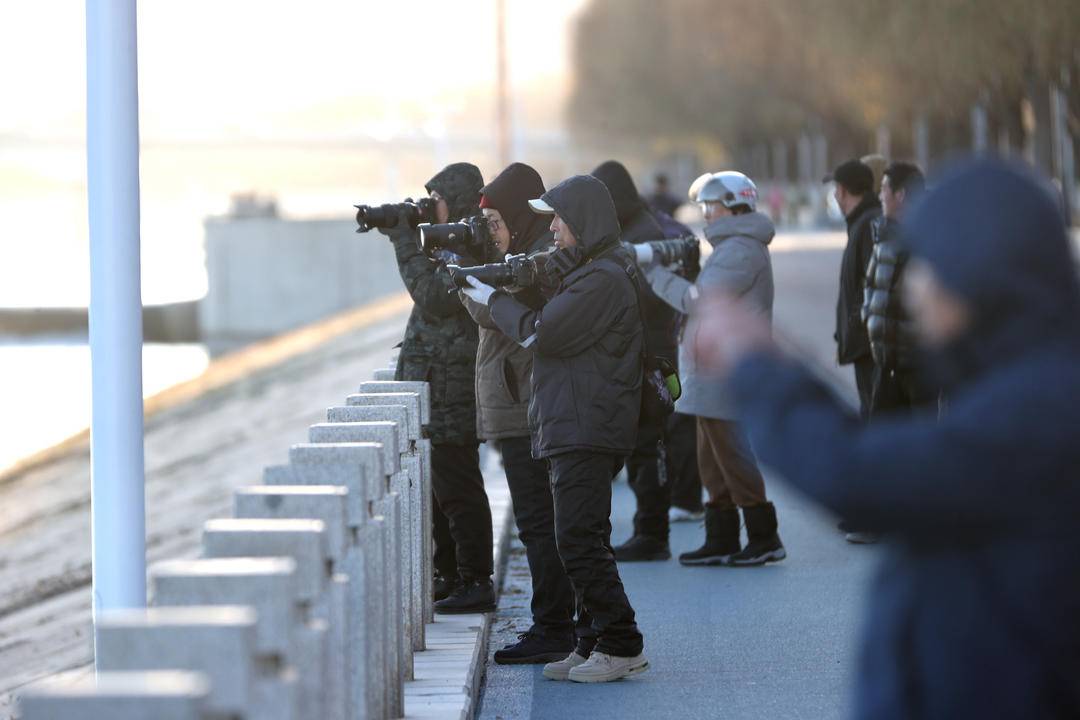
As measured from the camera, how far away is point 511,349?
6961mm

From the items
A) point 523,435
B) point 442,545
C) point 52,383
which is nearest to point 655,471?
point 442,545

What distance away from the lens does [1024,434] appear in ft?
9.04

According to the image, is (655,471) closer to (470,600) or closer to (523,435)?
(470,600)

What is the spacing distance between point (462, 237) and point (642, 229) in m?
2.08

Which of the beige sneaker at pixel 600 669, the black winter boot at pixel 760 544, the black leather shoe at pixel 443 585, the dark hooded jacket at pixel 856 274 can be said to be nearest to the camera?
the beige sneaker at pixel 600 669

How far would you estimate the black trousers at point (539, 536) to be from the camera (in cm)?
679

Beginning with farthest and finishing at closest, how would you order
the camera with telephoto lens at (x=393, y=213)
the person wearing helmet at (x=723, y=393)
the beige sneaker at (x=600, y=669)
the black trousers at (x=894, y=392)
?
the black trousers at (x=894, y=392) < the person wearing helmet at (x=723, y=393) < the camera with telephoto lens at (x=393, y=213) < the beige sneaker at (x=600, y=669)

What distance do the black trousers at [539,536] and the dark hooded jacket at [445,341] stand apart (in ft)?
1.80

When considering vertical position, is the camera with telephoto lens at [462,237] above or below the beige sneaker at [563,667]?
above

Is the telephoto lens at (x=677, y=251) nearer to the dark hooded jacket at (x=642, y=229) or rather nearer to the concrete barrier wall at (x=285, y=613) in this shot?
the dark hooded jacket at (x=642, y=229)

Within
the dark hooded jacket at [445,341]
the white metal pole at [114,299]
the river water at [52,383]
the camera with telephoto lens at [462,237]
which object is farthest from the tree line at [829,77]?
the white metal pole at [114,299]

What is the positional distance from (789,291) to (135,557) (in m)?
24.2

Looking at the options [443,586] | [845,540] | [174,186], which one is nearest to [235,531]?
[443,586]

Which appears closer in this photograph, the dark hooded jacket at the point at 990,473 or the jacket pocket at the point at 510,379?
the dark hooded jacket at the point at 990,473
